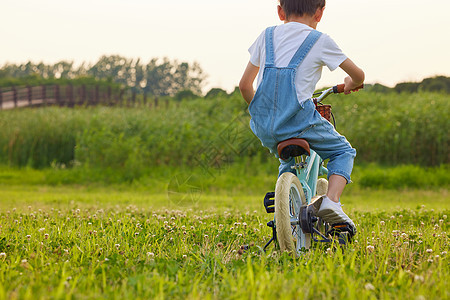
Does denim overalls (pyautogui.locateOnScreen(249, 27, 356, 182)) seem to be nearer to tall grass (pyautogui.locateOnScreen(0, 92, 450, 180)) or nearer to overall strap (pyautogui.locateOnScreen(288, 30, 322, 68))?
overall strap (pyautogui.locateOnScreen(288, 30, 322, 68))

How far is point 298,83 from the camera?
3021mm

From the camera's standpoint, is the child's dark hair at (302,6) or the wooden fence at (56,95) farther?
the wooden fence at (56,95)

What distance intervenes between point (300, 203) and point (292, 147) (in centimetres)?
56

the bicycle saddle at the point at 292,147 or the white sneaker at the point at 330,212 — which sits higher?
the bicycle saddle at the point at 292,147

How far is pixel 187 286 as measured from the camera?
233cm

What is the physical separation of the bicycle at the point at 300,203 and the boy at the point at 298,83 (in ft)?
0.30

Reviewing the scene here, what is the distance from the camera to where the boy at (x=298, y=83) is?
3.00 m

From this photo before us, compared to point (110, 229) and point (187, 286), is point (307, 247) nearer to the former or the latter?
point (187, 286)

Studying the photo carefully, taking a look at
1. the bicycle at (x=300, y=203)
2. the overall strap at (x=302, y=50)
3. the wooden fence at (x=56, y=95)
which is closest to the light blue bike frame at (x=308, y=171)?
the bicycle at (x=300, y=203)

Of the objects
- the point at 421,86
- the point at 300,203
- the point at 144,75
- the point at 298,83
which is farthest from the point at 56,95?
the point at 298,83

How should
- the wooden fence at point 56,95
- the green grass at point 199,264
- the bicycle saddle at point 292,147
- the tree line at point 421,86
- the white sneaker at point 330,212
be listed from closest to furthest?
the green grass at point 199,264 → the bicycle saddle at point 292,147 → the white sneaker at point 330,212 → the tree line at point 421,86 → the wooden fence at point 56,95

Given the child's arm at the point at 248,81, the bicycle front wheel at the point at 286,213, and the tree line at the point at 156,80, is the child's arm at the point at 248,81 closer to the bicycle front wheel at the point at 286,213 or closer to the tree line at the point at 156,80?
the bicycle front wheel at the point at 286,213

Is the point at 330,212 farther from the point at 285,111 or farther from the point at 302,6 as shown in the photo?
the point at 302,6

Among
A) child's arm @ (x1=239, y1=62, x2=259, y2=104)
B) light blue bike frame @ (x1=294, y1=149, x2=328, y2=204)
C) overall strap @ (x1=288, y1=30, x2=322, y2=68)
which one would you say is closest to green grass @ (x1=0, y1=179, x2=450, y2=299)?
light blue bike frame @ (x1=294, y1=149, x2=328, y2=204)
